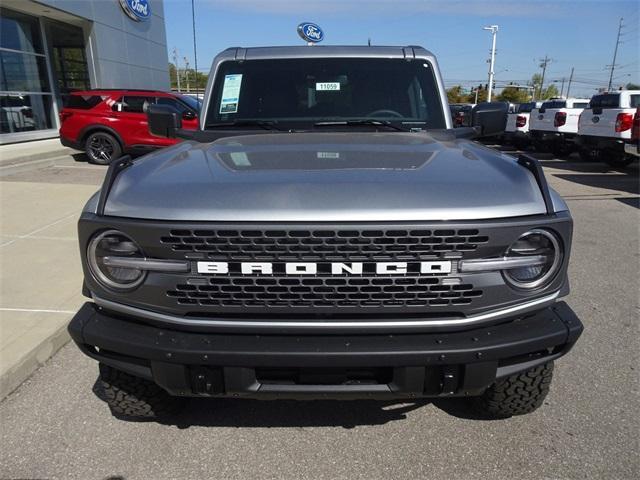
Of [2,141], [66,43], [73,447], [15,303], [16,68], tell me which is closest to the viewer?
[73,447]

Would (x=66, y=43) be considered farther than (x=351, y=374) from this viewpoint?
Yes

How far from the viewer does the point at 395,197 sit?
6.30 ft

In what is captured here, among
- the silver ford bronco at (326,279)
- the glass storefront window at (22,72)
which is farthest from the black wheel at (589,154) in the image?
the glass storefront window at (22,72)

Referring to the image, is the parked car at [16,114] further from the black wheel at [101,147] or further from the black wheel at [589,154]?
the black wheel at [589,154]

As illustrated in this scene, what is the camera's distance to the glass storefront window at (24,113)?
13.9 metres

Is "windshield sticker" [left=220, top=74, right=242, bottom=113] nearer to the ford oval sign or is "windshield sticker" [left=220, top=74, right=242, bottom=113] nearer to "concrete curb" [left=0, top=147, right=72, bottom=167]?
"concrete curb" [left=0, top=147, right=72, bottom=167]

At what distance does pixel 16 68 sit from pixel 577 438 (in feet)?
55.4

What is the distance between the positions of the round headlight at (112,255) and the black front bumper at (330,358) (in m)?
0.19

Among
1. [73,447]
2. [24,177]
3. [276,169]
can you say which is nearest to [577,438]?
[276,169]

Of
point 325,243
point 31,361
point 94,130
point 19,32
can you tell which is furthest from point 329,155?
point 19,32

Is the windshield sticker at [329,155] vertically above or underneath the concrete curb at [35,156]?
above

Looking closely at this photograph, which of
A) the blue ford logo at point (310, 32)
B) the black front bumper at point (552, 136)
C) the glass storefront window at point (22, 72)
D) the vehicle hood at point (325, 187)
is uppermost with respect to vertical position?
the blue ford logo at point (310, 32)

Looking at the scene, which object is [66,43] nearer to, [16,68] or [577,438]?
Result: [16,68]

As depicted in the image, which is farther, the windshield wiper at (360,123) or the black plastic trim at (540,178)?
the windshield wiper at (360,123)
